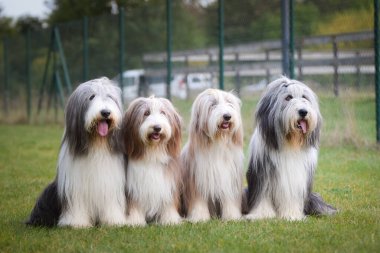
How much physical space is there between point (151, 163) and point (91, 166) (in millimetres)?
548

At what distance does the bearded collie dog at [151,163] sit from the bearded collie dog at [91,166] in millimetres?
110

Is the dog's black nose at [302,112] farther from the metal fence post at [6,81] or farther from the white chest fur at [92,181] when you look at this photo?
the metal fence post at [6,81]

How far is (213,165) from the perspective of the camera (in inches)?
247

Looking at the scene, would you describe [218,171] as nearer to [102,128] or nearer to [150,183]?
[150,183]

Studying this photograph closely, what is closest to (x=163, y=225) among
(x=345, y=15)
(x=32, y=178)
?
(x=32, y=178)

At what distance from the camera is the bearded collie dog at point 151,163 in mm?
6066

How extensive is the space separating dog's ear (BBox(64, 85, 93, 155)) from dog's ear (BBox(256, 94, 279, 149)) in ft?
5.34

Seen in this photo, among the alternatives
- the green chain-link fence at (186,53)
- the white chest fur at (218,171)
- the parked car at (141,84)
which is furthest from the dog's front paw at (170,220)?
the parked car at (141,84)

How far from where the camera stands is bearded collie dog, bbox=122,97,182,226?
6.07 meters

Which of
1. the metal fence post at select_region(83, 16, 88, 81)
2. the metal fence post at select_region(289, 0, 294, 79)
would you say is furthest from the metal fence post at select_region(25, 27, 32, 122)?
the metal fence post at select_region(289, 0, 294, 79)

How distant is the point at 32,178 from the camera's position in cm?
958

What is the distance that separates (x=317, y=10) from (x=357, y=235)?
7144 millimetres

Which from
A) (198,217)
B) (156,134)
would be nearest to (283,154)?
(198,217)

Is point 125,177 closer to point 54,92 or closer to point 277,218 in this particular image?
point 277,218
